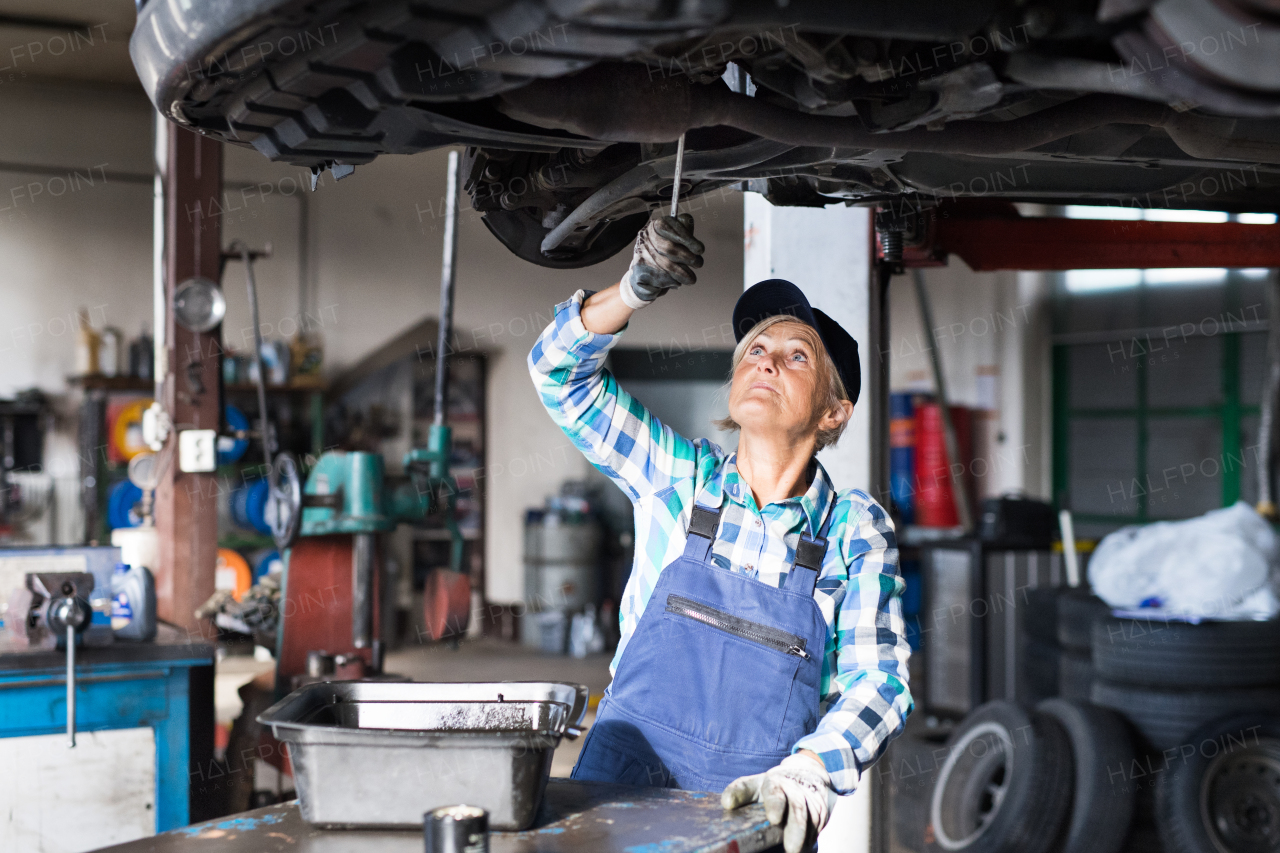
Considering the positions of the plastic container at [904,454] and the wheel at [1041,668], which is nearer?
the wheel at [1041,668]

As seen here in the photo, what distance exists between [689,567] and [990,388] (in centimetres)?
604

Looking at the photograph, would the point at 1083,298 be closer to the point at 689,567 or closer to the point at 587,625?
the point at 587,625

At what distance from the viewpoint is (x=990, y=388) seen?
712 cm

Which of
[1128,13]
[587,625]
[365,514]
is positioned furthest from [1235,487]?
[1128,13]

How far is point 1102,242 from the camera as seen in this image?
7.30ft

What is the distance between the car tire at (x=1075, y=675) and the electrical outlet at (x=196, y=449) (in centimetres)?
290

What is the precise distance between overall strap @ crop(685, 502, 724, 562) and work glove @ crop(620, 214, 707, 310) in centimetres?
34

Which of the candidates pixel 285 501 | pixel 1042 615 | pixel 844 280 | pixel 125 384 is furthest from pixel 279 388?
pixel 844 280

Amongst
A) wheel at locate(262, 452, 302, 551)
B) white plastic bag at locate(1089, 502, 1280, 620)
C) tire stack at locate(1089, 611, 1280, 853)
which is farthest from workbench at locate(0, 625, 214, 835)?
white plastic bag at locate(1089, 502, 1280, 620)

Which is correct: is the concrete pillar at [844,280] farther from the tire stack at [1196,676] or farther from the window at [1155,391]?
the window at [1155,391]

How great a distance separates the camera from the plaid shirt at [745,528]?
4.68ft

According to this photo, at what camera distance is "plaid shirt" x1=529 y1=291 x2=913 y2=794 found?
1.43 metres

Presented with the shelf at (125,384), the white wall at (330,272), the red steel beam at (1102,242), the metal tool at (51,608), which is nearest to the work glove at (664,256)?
the red steel beam at (1102,242)

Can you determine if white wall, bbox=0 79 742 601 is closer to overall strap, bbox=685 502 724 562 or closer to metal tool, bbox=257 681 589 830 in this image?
overall strap, bbox=685 502 724 562
